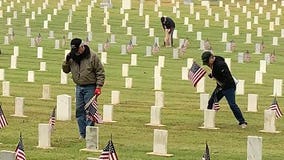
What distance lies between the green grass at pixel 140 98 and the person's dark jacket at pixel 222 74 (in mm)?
817

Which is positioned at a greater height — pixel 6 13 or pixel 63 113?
pixel 6 13

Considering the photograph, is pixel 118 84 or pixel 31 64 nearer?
pixel 118 84

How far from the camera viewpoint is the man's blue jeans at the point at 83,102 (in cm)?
1562

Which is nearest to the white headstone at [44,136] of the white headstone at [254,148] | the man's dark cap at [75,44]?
the man's dark cap at [75,44]

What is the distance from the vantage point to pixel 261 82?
25.4 m

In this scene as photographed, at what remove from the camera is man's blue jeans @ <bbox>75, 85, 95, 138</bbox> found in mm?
15625

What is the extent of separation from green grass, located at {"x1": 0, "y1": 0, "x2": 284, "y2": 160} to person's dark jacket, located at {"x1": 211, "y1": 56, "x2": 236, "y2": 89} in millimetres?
817

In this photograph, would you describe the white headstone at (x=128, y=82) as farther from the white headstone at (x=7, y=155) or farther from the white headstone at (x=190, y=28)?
the white headstone at (x=190, y=28)

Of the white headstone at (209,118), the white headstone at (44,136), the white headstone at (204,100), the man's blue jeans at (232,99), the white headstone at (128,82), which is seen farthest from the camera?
the white headstone at (128,82)

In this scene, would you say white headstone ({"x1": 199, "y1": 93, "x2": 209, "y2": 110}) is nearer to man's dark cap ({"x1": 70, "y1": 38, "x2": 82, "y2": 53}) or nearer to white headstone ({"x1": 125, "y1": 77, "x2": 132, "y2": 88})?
white headstone ({"x1": 125, "y1": 77, "x2": 132, "y2": 88})

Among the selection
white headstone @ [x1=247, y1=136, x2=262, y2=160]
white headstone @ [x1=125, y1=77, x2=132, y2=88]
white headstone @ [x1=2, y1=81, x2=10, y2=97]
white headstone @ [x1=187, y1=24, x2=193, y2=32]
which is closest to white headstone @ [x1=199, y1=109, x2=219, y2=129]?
white headstone @ [x1=247, y1=136, x2=262, y2=160]

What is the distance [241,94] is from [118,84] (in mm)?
3490

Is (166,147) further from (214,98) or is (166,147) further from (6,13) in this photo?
(6,13)

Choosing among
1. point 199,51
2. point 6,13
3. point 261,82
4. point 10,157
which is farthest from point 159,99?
point 6,13
